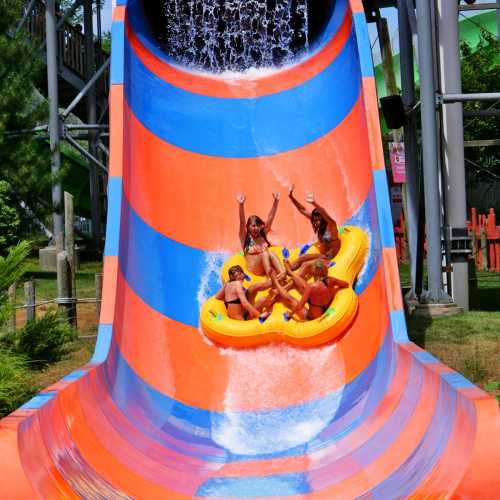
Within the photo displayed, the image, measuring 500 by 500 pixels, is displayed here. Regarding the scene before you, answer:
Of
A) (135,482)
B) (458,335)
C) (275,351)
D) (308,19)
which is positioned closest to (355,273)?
(275,351)

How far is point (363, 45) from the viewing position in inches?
237

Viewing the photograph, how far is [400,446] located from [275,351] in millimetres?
1495

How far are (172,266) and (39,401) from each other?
7.53ft

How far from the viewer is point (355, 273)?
523cm

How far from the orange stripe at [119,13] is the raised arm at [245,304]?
2.67 m

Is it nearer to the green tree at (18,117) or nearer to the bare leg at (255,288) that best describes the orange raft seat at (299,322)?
the bare leg at (255,288)

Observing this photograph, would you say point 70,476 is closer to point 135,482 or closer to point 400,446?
point 135,482

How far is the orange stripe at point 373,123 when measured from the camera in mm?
5336

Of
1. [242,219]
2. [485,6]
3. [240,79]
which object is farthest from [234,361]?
[485,6]

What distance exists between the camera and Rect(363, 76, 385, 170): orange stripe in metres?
5.34

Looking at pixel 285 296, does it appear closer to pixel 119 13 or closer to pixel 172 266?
pixel 172 266

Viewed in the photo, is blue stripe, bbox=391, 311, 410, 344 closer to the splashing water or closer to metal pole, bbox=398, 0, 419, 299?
the splashing water

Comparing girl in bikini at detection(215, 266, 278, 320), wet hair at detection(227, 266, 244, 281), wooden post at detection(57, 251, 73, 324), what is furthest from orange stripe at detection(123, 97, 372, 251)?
wooden post at detection(57, 251, 73, 324)

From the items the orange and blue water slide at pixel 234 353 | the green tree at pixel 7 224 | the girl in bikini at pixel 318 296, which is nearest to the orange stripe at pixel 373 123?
the orange and blue water slide at pixel 234 353
